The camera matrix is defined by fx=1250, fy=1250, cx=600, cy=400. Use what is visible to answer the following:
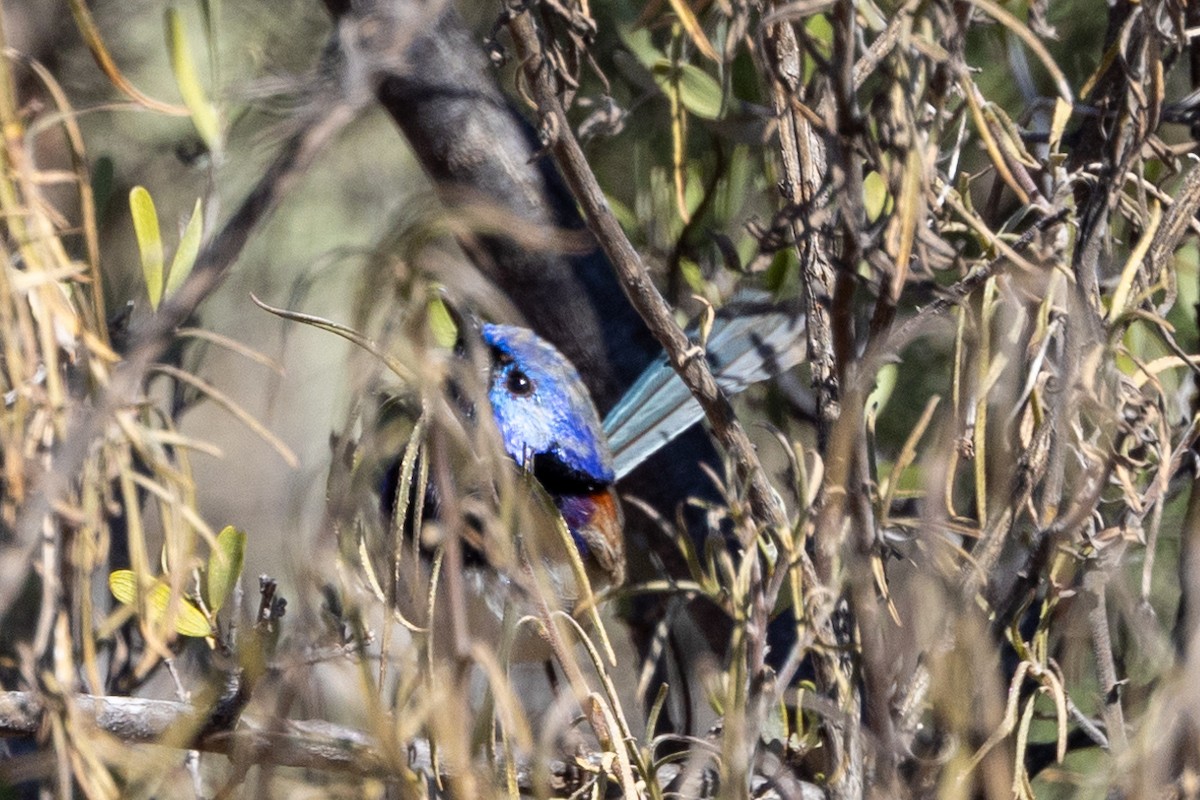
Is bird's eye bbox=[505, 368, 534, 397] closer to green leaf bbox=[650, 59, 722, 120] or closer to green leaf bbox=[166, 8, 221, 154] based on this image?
green leaf bbox=[650, 59, 722, 120]

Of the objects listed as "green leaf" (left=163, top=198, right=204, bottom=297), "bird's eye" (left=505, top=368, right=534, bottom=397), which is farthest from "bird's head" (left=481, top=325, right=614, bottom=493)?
"green leaf" (left=163, top=198, right=204, bottom=297)

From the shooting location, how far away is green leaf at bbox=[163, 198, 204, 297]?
1.76 m

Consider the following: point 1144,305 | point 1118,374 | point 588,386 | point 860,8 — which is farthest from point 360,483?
point 588,386

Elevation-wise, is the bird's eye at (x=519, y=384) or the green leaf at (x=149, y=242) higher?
the green leaf at (x=149, y=242)

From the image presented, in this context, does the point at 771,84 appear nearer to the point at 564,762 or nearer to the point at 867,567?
the point at 867,567

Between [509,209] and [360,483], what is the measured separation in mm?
1401

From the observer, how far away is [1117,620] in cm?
219

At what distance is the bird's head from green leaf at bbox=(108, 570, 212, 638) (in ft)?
4.25

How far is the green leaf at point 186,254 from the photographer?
176 cm

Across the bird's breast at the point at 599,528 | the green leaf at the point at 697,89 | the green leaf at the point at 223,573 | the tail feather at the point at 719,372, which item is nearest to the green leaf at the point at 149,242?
the green leaf at the point at 223,573

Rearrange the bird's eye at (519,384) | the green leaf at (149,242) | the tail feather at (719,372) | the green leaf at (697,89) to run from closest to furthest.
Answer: the green leaf at (149,242) → the green leaf at (697,89) → the tail feather at (719,372) → the bird's eye at (519,384)

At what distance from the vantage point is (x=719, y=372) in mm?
2574

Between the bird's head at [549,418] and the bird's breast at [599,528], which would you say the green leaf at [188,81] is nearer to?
the bird's head at [549,418]

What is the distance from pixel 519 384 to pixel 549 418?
0.11 m
